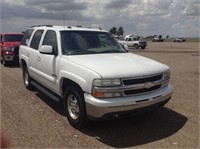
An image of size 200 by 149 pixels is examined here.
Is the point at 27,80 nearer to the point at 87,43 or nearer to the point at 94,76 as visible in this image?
the point at 87,43

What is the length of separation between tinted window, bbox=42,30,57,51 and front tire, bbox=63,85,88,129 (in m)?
1.28

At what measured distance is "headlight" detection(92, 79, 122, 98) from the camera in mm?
4605

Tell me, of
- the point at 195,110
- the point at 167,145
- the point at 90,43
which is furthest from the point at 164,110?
the point at 90,43

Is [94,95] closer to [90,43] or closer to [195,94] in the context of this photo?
[90,43]

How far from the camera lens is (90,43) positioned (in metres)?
6.26

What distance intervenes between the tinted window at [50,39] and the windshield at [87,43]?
0.26 m

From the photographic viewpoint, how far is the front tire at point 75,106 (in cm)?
495

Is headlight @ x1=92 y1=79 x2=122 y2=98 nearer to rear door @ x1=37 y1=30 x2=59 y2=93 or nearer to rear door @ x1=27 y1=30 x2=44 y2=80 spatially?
rear door @ x1=37 y1=30 x2=59 y2=93

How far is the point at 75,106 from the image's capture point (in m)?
5.27

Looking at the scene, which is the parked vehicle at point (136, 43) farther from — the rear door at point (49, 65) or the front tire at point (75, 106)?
the front tire at point (75, 106)

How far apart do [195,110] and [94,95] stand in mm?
2847

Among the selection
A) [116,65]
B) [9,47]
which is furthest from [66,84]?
[9,47]

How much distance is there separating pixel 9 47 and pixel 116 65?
35.5 feet

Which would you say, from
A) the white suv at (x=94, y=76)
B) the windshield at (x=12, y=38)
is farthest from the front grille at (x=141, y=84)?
the windshield at (x=12, y=38)
